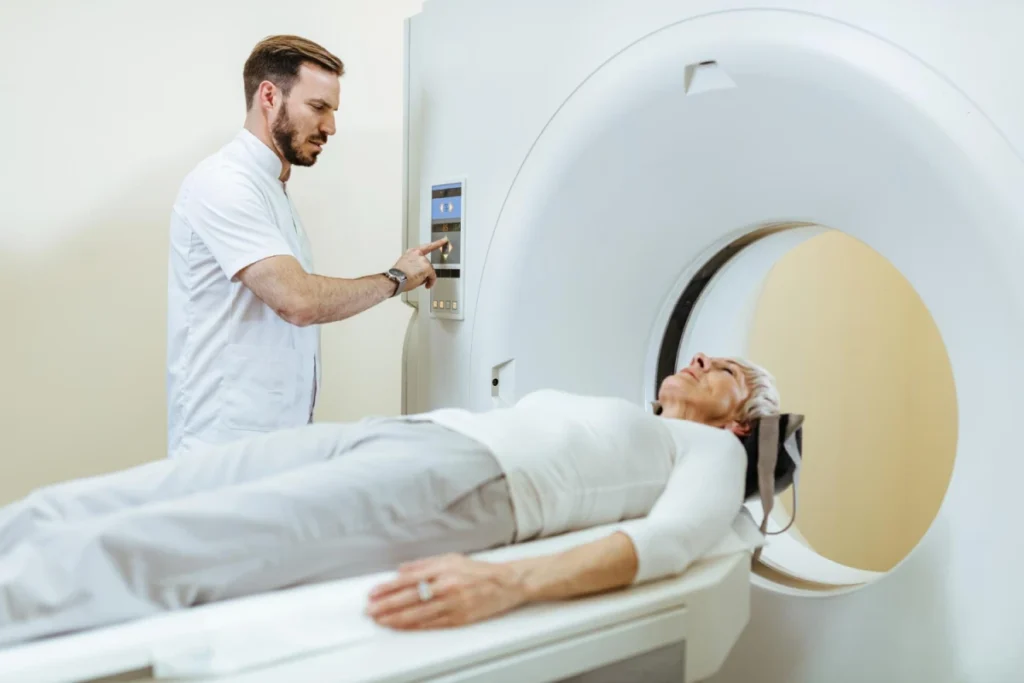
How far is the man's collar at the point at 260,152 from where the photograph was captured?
73.8 inches

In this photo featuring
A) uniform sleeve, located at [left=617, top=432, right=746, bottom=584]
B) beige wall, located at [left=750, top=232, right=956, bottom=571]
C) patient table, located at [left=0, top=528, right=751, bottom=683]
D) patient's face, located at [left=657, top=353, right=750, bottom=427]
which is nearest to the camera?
patient table, located at [left=0, top=528, right=751, bottom=683]

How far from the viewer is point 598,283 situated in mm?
1734

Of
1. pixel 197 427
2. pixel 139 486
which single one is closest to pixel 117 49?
pixel 197 427

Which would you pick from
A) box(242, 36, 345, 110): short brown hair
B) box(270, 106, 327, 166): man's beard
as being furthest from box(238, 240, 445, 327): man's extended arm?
box(242, 36, 345, 110): short brown hair

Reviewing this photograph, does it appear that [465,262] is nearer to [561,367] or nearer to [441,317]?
[441,317]

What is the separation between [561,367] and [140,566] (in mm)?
946

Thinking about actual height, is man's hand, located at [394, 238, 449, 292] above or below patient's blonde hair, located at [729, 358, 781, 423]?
above

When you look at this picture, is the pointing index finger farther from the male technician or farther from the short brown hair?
the short brown hair

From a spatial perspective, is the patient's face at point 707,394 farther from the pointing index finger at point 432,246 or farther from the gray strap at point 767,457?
the pointing index finger at point 432,246

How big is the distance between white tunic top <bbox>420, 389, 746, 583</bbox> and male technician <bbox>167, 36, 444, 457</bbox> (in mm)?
545

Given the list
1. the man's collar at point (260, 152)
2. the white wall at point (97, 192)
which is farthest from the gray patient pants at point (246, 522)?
the white wall at point (97, 192)

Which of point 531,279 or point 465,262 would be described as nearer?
point 531,279

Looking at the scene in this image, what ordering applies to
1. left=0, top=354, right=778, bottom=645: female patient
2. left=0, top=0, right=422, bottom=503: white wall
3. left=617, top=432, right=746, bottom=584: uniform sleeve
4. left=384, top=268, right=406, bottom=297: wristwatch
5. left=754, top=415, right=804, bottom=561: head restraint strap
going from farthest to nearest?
left=0, top=0, right=422, bottom=503: white wall < left=384, top=268, right=406, bottom=297: wristwatch < left=754, top=415, right=804, bottom=561: head restraint strap < left=617, top=432, right=746, bottom=584: uniform sleeve < left=0, top=354, right=778, bottom=645: female patient

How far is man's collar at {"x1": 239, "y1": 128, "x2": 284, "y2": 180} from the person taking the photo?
73.8 inches
